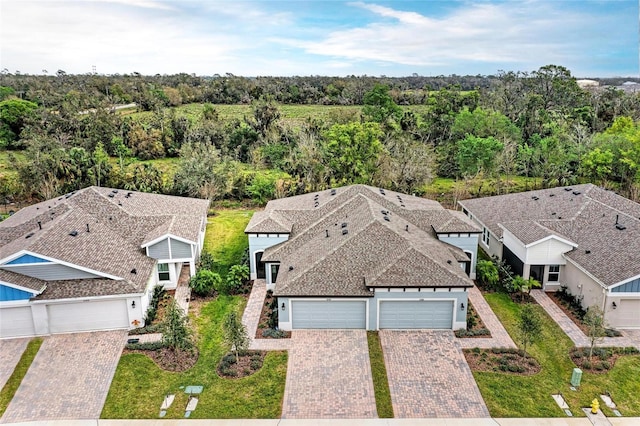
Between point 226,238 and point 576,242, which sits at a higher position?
point 576,242

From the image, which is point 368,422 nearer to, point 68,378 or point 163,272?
point 68,378

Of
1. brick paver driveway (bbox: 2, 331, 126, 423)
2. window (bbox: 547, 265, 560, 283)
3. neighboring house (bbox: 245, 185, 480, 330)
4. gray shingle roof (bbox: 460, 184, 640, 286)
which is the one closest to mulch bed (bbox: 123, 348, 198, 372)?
brick paver driveway (bbox: 2, 331, 126, 423)

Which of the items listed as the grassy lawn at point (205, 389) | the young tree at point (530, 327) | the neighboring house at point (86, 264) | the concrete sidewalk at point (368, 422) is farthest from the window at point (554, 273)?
the neighboring house at point (86, 264)

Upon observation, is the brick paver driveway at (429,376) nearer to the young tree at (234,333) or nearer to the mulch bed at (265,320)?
the mulch bed at (265,320)

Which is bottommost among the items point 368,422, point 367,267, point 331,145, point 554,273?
point 368,422

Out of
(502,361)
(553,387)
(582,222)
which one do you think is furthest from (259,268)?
(582,222)

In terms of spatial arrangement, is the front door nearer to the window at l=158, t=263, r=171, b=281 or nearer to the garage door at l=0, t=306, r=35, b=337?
the window at l=158, t=263, r=171, b=281
